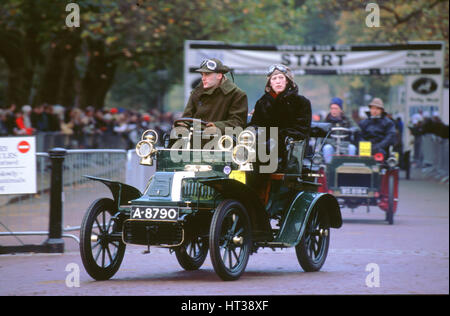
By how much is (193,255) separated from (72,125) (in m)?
19.5

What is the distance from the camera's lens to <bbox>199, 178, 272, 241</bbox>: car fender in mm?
8680

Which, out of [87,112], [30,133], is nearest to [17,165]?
[30,133]

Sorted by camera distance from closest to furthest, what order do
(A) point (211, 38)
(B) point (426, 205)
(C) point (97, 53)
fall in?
(B) point (426, 205) < (C) point (97, 53) < (A) point (211, 38)

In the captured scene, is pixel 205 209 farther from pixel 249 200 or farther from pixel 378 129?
pixel 378 129

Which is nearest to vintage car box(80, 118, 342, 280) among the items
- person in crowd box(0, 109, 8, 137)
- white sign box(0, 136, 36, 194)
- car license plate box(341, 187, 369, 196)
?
white sign box(0, 136, 36, 194)

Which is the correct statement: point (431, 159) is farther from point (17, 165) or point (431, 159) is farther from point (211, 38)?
point (17, 165)

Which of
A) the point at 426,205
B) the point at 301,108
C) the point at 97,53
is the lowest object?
the point at 426,205

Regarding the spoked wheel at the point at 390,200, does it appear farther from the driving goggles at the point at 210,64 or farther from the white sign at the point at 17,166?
the driving goggles at the point at 210,64

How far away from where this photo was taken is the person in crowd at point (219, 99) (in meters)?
9.41

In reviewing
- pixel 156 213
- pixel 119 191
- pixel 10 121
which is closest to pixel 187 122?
pixel 119 191

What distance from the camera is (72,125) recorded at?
29.0 metres

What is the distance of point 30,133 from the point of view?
24.6 meters

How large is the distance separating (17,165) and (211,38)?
27.0 metres

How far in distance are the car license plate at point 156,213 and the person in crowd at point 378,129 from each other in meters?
8.21
